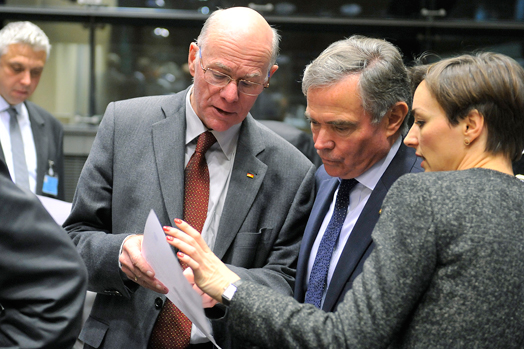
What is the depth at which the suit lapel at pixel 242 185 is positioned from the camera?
1812mm

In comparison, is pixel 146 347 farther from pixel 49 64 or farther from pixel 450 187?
pixel 49 64

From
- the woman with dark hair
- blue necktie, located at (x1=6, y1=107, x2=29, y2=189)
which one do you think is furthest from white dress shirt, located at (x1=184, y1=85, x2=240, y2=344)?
blue necktie, located at (x1=6, y1=107, x2=29, y2=189)

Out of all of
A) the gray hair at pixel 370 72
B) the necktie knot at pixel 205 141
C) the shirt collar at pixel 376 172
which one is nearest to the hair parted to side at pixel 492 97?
the gray hair at pixel 370 72

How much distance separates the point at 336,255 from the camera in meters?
1.73

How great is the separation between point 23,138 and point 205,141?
2.26 meters

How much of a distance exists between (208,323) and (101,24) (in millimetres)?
4994

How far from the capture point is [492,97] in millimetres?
1228

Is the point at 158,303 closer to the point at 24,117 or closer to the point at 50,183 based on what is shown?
the point at 50,183

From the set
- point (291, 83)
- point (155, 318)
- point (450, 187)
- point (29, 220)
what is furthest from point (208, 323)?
point (291, 83)

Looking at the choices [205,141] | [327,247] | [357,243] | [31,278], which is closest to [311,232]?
[327,247]

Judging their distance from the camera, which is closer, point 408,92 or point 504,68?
point 504,68

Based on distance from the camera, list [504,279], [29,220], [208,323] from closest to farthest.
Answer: [29,220], [504,279], [208,323]

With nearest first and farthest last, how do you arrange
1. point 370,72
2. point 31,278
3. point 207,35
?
point 31,278, point 370,72, point 207,35

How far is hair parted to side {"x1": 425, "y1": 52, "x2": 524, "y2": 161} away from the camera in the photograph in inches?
48.4
